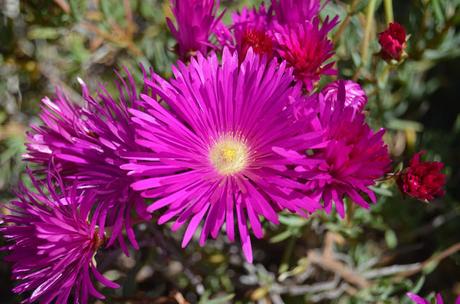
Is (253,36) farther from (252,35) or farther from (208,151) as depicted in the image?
(208,151)

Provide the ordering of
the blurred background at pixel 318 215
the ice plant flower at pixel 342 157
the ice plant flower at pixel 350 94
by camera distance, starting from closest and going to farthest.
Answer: the ice plant flower at pixel 342 157 → the ice plant flower at pixel 350 94 → the blurred background at pixel 318 215

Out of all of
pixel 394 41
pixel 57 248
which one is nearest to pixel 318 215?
pixel 394 41

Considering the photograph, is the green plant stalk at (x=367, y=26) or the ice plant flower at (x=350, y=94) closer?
the ice plant flower at (x=350, y=94)

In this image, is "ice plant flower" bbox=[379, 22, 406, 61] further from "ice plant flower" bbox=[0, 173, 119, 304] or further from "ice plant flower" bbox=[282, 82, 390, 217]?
"ice plant flower" bbox=[0, 173, 119, 304]

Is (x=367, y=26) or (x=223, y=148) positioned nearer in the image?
(x=223, y=148)

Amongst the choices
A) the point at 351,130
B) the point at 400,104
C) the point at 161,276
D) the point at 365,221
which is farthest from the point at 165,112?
the point at 400,104

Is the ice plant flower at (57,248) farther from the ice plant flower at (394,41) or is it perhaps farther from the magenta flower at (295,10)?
the ice plant flower at (394,41)

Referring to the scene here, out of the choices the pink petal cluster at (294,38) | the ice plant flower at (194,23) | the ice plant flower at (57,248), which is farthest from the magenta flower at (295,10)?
the ice plant flower at (57,248)
